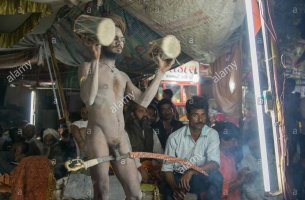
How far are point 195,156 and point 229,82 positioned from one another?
858 millimetres

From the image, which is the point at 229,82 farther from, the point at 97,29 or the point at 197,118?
the point at 97,29

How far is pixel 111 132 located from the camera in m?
2.32

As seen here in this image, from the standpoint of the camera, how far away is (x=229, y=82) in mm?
3611

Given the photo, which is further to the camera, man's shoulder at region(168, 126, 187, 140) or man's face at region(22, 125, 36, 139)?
man's face at region(22, 125, 36, 139)

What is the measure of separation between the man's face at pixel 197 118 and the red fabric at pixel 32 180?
141 cm

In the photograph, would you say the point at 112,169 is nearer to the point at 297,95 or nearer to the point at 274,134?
the point at 274,134

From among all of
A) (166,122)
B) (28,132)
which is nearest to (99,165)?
(166,122)

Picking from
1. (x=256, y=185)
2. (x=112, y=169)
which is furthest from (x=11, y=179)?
(x=256, y=185)

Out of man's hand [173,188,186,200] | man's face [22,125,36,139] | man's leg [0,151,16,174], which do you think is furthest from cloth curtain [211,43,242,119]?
man's face [22,125,36,139]

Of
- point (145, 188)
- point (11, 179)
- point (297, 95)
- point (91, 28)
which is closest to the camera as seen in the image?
point (91, 28)

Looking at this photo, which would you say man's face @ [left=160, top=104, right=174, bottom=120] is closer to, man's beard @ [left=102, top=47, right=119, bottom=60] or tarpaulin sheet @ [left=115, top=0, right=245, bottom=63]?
tarpaulin sheet @ [left=115, top=0, right=245, bottom=63]

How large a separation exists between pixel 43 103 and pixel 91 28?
16.2ft

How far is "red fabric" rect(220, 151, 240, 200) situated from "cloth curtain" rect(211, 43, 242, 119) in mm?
474

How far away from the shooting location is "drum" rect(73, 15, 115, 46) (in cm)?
213
